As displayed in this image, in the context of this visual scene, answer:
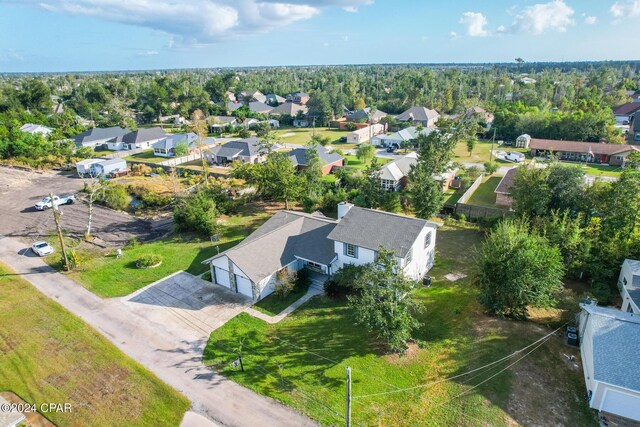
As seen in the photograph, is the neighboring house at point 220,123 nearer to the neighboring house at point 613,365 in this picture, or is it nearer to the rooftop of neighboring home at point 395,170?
the rooftop of neighboring home at point 395,170

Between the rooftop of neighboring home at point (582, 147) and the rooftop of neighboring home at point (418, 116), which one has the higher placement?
the rooftop of neighboring home at point (418, 116)

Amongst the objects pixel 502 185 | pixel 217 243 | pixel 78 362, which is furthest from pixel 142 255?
pixel 502 185

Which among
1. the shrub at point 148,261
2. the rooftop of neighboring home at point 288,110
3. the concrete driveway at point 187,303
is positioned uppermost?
the rooftop of neighboring home at point 288,110

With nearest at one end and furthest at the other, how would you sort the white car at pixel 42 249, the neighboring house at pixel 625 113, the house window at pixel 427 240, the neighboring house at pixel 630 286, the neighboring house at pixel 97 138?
the neighboring house at pixel 630 286, the house window at pixel 427 240, the white car at pixel 42 249, the neighboring house at pixel 97 138, the neighboring house at pixel 625 113

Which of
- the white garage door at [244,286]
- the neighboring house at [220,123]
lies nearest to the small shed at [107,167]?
the neighboring house at [220,123]

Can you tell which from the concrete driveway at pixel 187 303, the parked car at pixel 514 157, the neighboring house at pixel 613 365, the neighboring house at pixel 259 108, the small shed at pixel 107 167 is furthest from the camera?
the neighboring house at pixel 259 108

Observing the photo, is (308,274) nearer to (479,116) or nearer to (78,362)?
(78,362)
